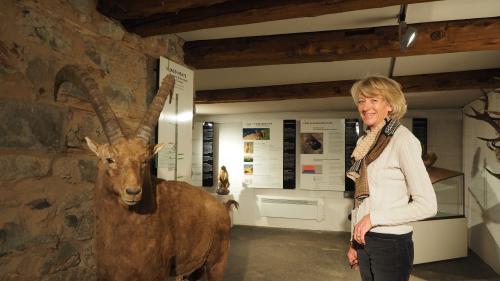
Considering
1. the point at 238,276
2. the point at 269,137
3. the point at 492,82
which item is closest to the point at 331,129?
the point at 269,137

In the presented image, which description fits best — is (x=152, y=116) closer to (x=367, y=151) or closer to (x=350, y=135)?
(x=367, y=151)

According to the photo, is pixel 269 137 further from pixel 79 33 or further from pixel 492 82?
pixel 79 33

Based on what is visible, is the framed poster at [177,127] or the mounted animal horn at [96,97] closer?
the mounted animal horn at [96,97]

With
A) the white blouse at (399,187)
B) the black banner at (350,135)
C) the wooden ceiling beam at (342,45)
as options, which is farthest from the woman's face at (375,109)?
the black banner at (350,135)

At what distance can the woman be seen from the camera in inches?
46.1

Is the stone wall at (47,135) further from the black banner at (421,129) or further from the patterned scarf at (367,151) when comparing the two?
the black banner at (421,129)

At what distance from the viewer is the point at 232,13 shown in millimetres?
2006

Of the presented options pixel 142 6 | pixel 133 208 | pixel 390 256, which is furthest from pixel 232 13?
pixel 390 256

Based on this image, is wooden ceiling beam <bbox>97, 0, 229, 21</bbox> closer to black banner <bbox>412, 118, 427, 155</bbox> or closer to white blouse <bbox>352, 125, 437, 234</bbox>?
white blouse <bbox>352, 125, 437, 234</bbox>

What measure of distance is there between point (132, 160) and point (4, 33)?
0.80 m

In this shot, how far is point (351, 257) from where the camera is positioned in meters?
1.45

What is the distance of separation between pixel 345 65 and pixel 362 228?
2652 millimetres

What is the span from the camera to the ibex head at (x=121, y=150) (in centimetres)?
130

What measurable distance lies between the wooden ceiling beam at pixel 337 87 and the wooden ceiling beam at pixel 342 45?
1408 millimetres
